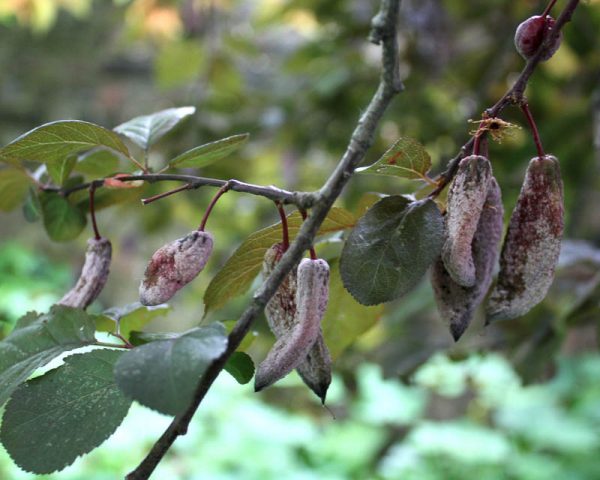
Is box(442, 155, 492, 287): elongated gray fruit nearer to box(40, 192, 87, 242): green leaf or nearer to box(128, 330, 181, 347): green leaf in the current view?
box(128, 330, 181, 347): green leaf

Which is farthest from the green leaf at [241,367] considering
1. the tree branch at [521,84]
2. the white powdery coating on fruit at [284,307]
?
the tree branch at [521,84]

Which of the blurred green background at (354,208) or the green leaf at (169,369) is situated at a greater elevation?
the green leaf at (169,369)

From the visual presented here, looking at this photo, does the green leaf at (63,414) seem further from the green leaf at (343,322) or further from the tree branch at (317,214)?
the green leaf at (343,322)

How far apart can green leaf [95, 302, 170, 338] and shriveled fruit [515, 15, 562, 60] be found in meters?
0.25

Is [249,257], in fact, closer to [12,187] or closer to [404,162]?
[404,162]

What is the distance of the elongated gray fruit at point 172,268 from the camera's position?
13.3 inches

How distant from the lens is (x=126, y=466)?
1439mm

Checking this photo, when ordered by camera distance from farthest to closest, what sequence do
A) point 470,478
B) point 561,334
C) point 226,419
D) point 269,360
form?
point 226,419, point 470,478, point 561,334, point 269,360

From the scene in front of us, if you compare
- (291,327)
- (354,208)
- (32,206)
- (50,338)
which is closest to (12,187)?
(32,206)

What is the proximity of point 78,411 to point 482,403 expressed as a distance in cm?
167

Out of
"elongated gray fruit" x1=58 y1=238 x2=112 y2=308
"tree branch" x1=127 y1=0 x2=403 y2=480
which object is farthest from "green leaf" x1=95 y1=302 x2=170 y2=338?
"tree branch" x1=127 y1=0 x2=403 y2=480

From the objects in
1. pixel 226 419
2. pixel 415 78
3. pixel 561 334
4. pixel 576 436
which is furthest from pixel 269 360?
pixel 226 419

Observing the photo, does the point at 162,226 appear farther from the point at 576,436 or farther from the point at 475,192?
the point at 475,192

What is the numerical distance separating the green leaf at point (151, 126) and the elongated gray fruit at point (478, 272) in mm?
183
